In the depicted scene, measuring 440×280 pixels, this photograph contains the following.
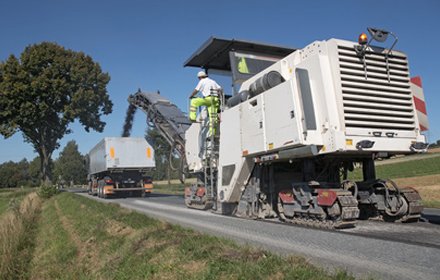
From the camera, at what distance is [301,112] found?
721 centimetres

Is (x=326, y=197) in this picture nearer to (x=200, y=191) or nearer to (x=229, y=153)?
(x=229, y=153)

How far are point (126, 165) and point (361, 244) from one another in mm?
18903

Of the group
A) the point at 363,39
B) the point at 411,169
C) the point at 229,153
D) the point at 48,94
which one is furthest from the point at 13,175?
the point at 363,39

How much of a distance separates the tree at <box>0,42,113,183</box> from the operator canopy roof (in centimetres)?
2019

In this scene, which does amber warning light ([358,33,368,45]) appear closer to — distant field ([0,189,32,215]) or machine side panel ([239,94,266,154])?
machine side panel ([239,94,266,154])

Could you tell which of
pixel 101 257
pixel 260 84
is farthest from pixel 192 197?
pixel 101 257

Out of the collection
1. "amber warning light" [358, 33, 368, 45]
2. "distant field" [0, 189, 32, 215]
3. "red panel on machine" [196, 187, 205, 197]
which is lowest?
"red panel on machine" [196, 187, 205, 197]

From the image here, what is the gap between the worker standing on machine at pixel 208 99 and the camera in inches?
436

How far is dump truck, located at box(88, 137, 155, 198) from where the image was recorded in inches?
896

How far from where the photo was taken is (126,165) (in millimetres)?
22969

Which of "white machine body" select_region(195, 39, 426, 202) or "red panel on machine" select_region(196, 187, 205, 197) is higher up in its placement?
"white machine body" select_region(195, 39, 426, 202)

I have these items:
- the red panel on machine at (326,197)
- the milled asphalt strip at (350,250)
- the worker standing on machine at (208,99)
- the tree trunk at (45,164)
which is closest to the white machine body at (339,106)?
the red panel on machine at (326,197)

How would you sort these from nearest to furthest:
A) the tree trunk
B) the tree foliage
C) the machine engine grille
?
the machine engine grille < the tree trunk < the tree foliage

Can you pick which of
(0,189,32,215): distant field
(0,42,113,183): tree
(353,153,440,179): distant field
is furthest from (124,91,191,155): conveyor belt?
(353,153,440,179): distant field
